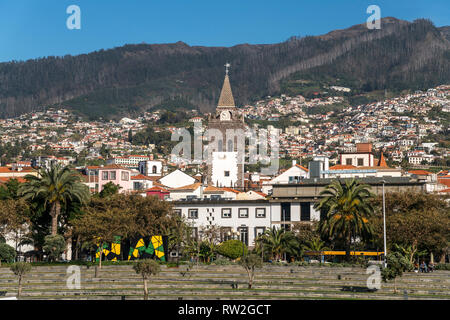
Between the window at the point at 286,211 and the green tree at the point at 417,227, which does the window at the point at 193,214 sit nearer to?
the window at the point at 286,211

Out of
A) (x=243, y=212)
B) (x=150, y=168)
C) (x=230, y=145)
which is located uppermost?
(x=230, y=145)

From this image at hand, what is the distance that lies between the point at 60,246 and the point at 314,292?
2803 centimetres

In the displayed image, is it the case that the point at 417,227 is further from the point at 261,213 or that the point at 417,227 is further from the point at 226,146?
the point at 226,146

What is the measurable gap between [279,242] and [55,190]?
2059cm

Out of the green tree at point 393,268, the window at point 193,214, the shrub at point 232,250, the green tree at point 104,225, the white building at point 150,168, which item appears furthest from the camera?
the white building at point 150,168

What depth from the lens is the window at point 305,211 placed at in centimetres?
7850

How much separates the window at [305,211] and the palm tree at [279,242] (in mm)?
9862

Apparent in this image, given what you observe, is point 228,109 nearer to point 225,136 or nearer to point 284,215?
point 225,136

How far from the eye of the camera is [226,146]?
14312 cm

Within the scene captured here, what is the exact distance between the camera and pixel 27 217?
220ft

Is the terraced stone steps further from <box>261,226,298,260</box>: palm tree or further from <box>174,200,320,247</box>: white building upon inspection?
<box>174,200,320,247</box>: white building
